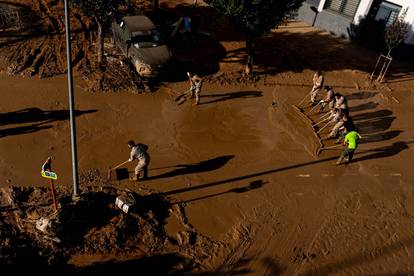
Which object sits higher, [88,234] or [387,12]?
[387,12]

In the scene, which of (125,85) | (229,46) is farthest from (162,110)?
(229,46)

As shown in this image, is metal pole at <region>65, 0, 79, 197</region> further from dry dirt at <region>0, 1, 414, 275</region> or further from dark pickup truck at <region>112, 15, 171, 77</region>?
dark pickup truck at <region>112, 15, 171, 77</region>

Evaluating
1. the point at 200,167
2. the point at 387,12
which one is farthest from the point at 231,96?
the point at 387,12

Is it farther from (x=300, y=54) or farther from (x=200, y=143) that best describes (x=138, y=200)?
(x=300, y=54)

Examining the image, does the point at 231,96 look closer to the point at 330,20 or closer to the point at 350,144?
the point at 350,144

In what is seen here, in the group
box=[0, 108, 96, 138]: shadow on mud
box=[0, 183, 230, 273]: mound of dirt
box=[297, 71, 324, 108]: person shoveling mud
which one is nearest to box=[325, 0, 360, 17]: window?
box=[297, 71, 324, 108]: person shoveling mud
